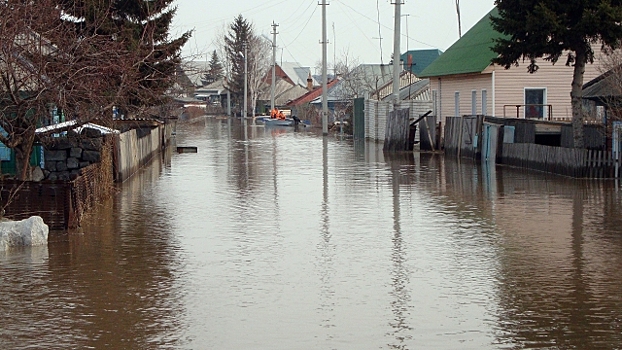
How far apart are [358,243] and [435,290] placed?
12.5 ft

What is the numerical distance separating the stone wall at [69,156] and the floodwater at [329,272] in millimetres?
1348

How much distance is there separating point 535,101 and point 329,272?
98.4ft

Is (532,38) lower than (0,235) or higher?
higher

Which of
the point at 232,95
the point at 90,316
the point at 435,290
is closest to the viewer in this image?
the point at 90,316

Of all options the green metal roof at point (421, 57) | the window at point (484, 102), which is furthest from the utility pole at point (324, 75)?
the green metal roof at point (421, 57)

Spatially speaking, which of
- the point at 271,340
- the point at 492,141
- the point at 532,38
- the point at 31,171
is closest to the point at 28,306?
the point at 271,340

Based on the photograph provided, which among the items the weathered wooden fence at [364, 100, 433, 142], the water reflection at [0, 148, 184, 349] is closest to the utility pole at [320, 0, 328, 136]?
the weathered wooden fence at [364, 100, 433, 142]

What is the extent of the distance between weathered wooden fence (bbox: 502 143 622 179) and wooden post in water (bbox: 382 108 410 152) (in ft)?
35.0

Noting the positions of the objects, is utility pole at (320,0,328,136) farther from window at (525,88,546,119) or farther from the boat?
the boat

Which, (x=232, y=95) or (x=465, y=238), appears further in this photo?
(x=232, y=95)

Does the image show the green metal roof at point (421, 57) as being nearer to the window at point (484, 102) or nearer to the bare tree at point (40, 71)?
the window at point (484, 102)

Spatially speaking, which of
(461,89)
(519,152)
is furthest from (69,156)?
(461,89)

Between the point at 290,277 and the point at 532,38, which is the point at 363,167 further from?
the point at 290,277

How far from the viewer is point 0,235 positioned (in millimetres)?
14656
